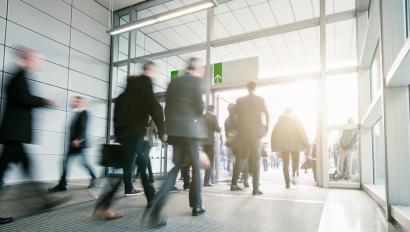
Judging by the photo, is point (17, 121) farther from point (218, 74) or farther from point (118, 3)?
point (118, 3)

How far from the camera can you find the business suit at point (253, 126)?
388cm

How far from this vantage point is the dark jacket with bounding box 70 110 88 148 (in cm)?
403

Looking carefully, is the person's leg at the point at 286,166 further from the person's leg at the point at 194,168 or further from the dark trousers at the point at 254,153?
the person's leg at the point at 194,168

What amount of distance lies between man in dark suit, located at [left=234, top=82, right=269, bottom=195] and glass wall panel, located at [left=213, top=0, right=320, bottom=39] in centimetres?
356

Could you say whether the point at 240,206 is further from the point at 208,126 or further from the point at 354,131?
the point at 354,131

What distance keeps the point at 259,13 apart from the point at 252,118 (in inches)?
163

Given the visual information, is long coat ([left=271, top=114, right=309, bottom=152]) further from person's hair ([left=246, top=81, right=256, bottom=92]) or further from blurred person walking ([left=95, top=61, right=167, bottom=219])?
blurred person walking ([left=95, top=61, right=167, bottom=219])

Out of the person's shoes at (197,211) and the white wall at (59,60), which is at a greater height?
the white wall at (59,60)

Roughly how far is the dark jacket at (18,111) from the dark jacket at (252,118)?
2365mm

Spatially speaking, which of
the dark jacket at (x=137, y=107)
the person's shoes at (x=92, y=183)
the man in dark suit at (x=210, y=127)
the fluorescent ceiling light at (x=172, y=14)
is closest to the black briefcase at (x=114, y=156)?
the dark jacket at (x=137, y=107)

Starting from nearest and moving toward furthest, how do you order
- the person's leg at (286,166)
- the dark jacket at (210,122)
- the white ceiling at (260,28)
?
the dark jacket at (210,122)
the person's leg at (286,166)
the white ceiling at (260,28)

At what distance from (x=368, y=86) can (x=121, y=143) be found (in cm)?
444

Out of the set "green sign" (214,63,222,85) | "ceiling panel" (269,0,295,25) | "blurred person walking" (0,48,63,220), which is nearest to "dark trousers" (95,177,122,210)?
"blurred person walking" (0,48,63,220)

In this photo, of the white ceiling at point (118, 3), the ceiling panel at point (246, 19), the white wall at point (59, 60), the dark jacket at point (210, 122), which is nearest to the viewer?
the dark jacket at point (210, 122)
